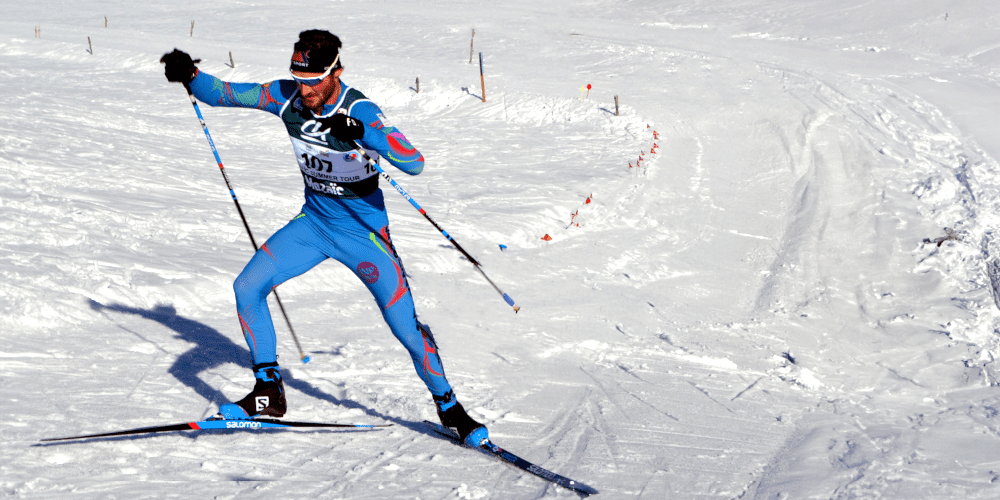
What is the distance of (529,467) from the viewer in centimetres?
412

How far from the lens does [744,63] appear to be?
2184cm

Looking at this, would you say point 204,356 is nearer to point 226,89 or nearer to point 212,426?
point 212,426

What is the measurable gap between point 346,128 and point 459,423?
1.88 meters

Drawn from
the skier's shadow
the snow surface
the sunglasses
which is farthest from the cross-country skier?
the skier's shadow

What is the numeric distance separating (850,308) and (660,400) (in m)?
3.51

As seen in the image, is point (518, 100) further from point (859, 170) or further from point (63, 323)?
point (63, 323)

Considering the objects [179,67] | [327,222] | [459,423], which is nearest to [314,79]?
[327,222]

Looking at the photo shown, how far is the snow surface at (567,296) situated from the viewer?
4207 mm

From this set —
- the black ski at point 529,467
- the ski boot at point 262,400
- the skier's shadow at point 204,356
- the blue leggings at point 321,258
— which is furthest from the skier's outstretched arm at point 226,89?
the black ski at point 529,467

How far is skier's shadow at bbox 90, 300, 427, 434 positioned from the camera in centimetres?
495

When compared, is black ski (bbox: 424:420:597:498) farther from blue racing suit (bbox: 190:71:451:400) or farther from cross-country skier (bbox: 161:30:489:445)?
blue racing suit (bbox: 190:71:451:400)

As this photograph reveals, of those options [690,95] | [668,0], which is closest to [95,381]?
[690,95]

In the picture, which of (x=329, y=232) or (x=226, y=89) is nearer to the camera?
(x=329, y=232)

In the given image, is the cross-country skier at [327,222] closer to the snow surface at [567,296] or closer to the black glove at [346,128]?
the black glove at [346,128]
